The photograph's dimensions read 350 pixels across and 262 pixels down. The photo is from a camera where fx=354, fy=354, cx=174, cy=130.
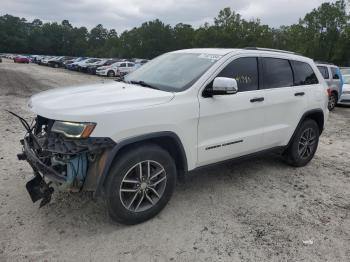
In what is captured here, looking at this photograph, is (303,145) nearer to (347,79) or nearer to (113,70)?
(347,79)

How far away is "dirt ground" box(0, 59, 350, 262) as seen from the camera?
3.33 metres

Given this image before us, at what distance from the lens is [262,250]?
342 cm

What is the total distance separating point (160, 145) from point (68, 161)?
1002mm

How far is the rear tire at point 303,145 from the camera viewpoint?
5.55 m

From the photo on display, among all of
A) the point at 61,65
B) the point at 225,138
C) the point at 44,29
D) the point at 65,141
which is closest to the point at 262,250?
the point at 225,138

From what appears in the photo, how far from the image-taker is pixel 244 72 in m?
4.57

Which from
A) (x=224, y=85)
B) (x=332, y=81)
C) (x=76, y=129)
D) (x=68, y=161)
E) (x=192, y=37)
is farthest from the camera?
(x=192, y=37)

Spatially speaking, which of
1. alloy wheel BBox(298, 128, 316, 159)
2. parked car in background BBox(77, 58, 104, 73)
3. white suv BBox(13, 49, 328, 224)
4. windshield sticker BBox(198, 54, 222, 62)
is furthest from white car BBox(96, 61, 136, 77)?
windshield sticker BBox(198, 54, 222, 62)

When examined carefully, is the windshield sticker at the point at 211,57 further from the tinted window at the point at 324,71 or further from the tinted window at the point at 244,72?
the tinted window at the point at 324,71

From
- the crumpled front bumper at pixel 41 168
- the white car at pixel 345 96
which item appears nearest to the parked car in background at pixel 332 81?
the white car at pixel 345 96

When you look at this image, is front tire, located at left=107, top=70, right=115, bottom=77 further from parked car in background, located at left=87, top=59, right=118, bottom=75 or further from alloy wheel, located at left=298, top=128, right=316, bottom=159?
alloy wheel, located at left=298, top=128, right=316, bottom=159

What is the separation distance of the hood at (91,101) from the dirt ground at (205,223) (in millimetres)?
1197

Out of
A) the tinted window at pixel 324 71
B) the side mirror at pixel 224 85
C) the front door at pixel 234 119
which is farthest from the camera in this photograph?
the tinted window at pixel 324 71

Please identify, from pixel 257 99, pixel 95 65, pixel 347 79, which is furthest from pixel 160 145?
pixel 95 65
